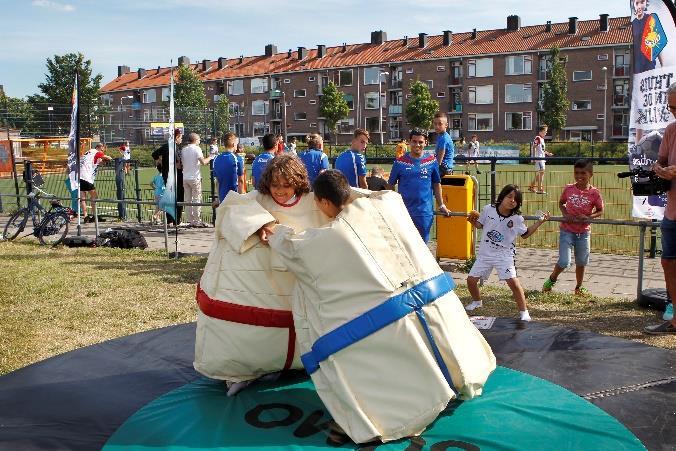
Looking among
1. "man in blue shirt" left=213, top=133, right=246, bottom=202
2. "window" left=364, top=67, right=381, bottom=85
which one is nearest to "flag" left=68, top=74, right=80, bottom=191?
"man in blue shirt" left=213, top=133, right=246, bottom=202

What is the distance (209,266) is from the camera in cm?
362

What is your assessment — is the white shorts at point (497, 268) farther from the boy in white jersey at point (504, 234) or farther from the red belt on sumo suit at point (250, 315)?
the red belt on sumo suit at point (250, 315)

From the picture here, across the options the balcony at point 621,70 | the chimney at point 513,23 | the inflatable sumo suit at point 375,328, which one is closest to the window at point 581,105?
the balcony at point 621,70

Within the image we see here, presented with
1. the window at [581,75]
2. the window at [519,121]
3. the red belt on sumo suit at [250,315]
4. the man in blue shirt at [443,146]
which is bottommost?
the red belt on sumo suit at [250,315]

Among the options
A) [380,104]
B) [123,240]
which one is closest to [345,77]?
[380,104]

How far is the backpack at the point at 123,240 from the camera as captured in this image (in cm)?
999

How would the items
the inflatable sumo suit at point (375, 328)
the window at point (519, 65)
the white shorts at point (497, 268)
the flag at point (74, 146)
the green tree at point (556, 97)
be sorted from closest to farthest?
the inflatable sumo suit at point (375, 328) < the white shorts at point (497, 268) < the flag at point (74, 146) < the green tree at point (556, 97) < the window at point (519, 65)

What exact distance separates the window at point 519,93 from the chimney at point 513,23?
5210 mm

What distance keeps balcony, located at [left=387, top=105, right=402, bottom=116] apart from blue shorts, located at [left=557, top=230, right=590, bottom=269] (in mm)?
54387

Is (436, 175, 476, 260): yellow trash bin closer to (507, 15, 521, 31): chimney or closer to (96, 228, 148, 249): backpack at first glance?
(96, 228, 148, 249): backpack

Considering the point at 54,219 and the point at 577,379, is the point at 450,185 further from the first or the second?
the point at 54,219

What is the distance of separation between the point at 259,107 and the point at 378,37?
14967 millimetres

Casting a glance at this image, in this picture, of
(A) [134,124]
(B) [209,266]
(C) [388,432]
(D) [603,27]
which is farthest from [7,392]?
(D) [603,27]

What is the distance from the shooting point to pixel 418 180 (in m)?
6.71
